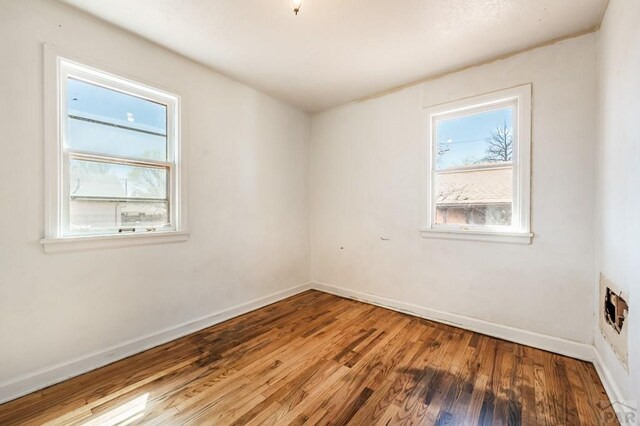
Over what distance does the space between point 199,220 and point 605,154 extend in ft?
11.6

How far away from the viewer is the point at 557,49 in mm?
2318

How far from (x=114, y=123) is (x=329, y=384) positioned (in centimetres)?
272

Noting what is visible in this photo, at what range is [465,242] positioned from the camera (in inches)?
110

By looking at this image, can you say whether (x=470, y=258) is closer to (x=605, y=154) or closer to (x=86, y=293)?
(x=605, y=154)

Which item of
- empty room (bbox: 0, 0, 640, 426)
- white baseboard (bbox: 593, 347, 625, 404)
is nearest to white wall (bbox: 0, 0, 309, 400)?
empty room (bbox: 0, 0, 640, 426)

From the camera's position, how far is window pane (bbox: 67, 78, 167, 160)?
81.5 inches

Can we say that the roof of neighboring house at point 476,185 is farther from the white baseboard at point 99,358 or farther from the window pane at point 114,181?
the window pane at point 114,181

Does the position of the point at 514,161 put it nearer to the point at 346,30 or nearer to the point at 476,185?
the point at 476,185

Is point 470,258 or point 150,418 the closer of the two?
point 150,418

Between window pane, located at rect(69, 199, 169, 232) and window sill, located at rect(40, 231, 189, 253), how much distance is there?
106mm

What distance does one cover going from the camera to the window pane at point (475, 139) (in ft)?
8.64

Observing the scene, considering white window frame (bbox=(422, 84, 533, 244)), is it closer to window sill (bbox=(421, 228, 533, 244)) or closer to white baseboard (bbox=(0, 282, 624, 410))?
window sill (bbox=(421, 228, 533, 244))

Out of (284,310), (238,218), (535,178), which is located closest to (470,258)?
(535,178)

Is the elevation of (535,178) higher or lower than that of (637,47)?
lower
